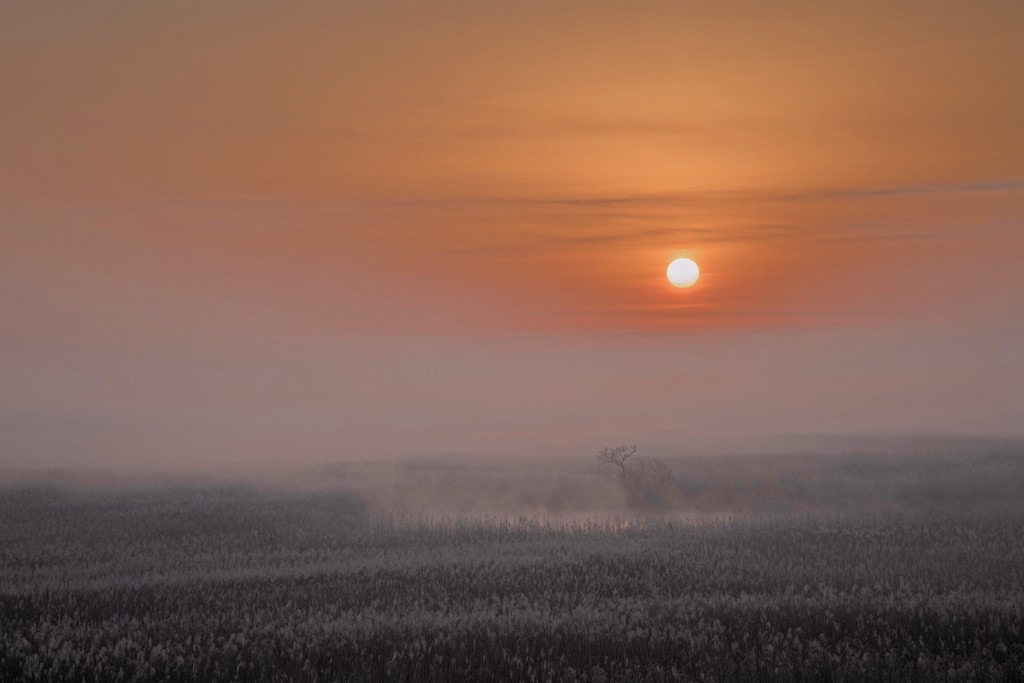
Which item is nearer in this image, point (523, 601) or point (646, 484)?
A: point (523, 601)

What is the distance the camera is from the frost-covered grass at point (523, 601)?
1127 cm

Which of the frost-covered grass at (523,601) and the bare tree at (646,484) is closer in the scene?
the frost-covered grass at (523,601)

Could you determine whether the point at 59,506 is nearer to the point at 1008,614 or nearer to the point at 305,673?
the point at 305,673

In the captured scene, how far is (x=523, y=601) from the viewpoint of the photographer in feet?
49.7

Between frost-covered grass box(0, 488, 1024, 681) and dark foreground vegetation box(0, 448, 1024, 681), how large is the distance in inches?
2.4

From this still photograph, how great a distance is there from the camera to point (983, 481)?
35.8 metres

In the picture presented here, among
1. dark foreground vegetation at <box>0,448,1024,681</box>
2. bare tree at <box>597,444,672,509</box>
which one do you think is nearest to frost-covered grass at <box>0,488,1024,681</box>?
dark foreground vegetation at <box>0,448,1024,681</box>

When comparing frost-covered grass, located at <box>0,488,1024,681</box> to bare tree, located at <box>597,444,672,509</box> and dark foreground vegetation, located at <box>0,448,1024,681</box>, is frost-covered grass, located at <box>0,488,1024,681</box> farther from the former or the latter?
bare tree, located at <box>597,444,672,509</box>

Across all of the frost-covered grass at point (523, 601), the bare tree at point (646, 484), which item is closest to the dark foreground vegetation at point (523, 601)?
the frost-covered grass at point (523, 601)

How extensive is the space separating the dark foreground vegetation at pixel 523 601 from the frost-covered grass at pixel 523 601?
61mm

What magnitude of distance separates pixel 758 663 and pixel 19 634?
35.6 ft

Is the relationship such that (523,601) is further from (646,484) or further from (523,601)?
(646,484)

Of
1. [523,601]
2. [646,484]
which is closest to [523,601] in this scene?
[523,601]

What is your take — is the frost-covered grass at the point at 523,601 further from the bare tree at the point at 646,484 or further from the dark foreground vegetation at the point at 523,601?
the bare tree at the point at 646,484
